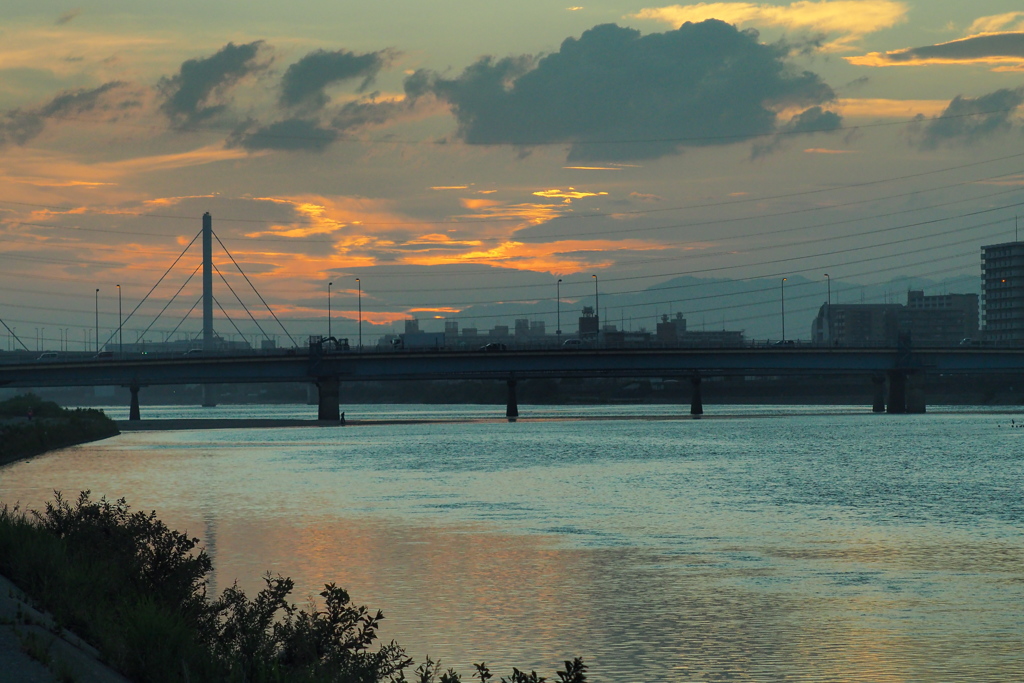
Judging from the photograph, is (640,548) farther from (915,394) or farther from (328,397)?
(915,394)

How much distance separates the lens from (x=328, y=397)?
173m

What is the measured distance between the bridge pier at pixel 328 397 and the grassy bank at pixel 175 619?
138615 mm

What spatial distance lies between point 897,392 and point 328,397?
95642 mm

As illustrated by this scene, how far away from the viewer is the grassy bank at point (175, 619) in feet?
58.1

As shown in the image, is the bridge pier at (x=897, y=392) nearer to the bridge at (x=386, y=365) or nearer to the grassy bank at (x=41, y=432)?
the bridge at (x=386, y=365)

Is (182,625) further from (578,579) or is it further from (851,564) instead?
(851,564)

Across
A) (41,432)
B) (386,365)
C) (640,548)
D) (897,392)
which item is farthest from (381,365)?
(640,548)

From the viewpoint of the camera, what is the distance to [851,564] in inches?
1423

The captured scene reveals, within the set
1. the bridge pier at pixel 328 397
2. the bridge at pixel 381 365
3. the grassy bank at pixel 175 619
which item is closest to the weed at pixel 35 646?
the grassy bank at pixel 175 619

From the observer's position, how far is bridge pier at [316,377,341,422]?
16862 centimetres

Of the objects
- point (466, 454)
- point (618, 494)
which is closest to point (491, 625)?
point (618, 494)

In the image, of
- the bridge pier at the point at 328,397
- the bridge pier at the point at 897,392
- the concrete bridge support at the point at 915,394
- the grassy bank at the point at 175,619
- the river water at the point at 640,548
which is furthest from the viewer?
the bridge pier at the point at 897,392

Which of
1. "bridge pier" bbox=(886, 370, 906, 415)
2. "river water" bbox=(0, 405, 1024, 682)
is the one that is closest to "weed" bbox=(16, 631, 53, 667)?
"river water" bbox=(0, 405, 1024, 682)

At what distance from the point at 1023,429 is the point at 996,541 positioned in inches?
4504
